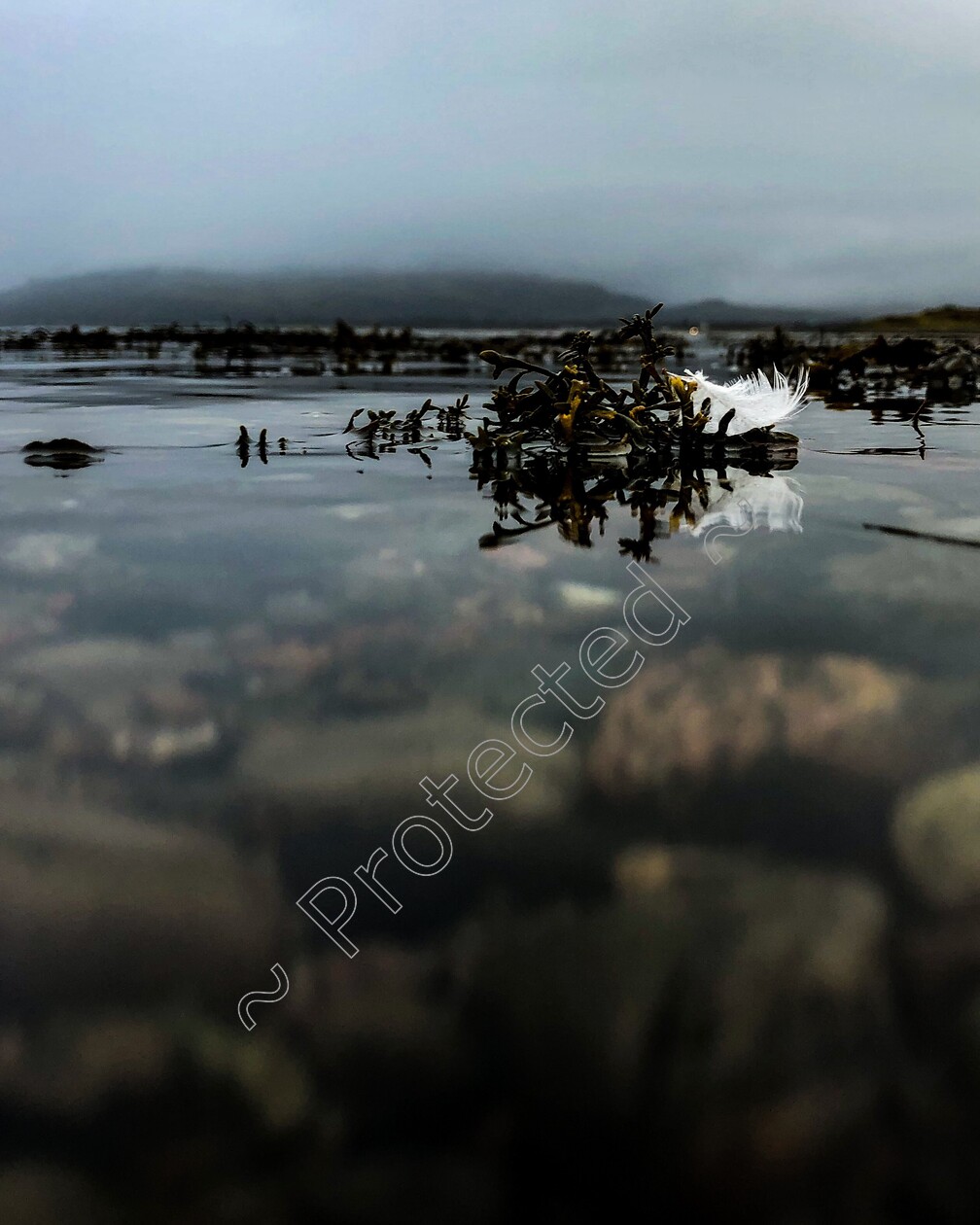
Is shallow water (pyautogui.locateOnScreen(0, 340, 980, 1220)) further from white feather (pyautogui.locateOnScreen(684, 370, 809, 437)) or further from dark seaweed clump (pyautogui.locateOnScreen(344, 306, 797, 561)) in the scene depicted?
white feather (pyautogui.locateOnScreen(684, 370, 809, 437))

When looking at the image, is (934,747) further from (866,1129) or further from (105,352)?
(105,352)

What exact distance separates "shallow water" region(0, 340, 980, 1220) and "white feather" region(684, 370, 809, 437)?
184 centimetres

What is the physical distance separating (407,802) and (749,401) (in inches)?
168

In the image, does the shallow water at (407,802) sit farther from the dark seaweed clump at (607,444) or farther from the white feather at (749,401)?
the white feather at (749,401)

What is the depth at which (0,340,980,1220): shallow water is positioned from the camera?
3.24ft

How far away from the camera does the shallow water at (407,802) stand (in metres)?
0.99

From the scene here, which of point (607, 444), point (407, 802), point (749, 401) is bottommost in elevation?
point (407, 802)

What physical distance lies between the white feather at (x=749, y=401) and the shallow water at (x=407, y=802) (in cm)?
184

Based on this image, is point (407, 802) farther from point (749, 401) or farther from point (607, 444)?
point (749, 401)

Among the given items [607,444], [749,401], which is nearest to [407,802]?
[607,444]

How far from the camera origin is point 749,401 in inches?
205

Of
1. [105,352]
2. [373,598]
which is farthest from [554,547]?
[105,352]

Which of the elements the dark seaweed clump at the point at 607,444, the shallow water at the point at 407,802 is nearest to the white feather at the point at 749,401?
the dark seaweed clump at the point at 607,444

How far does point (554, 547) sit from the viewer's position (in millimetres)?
3336
